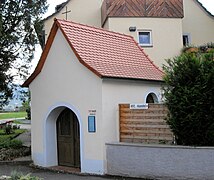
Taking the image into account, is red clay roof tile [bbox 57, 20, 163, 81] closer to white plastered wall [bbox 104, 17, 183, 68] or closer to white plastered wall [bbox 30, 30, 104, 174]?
white plastered wall [bbox 30, 30, 104, 174]

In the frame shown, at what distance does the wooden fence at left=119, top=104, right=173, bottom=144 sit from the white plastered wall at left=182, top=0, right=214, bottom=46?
13618 mm

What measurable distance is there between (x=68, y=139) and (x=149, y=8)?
37.2 feet

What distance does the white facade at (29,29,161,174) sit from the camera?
12.5 metres

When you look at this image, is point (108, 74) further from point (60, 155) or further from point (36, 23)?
point (36, 23)

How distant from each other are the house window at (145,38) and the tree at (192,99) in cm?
1158

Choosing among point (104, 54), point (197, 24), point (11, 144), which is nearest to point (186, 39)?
point (197, 24)

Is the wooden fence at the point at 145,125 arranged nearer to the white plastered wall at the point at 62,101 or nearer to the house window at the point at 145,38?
the white plastered wall at the point at 62,101

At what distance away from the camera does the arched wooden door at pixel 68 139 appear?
13984mm

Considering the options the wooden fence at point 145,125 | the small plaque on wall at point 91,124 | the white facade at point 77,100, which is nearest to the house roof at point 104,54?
the white facade at point 77,100

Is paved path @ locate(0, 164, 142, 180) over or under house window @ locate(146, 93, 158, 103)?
under

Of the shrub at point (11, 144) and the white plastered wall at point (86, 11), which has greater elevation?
the white plastered wall at point (86, 11)

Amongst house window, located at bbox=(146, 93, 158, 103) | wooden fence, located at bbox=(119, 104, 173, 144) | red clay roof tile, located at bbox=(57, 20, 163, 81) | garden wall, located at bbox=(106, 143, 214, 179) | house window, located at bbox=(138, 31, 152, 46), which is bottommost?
garden wall, located at bbox=(106, 143, 214, 179)

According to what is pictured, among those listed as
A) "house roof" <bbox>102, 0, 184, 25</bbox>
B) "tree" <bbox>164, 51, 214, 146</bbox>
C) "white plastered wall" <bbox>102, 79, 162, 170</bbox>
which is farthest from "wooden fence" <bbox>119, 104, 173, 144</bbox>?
"house roof" <bbox>102, 0, 184, 25</bbox>

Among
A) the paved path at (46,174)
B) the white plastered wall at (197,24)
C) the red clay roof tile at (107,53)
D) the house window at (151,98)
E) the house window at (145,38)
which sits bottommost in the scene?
the paved path at (46,174)
